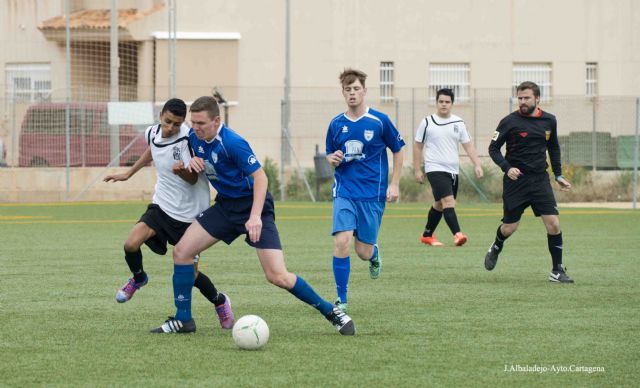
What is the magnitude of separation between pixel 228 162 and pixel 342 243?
1.77 meters

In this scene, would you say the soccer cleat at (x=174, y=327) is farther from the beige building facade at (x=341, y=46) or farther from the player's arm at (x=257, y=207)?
the beige building facade at (x=341, y=46)

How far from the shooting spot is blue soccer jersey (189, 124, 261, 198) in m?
8.23

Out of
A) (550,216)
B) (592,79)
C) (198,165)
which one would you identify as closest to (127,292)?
(198,165)

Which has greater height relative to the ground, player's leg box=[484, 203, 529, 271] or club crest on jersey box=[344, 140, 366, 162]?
club crest on jersey box=[344, 140, 366, 162]

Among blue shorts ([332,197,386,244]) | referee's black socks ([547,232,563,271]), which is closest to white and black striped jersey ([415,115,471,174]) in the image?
referee's black socks ([547,232,563,271])

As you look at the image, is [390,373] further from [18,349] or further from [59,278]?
[59,278]

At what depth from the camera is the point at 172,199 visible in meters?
9.19

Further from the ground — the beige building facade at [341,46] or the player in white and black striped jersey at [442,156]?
the beige building facade at [341,46]

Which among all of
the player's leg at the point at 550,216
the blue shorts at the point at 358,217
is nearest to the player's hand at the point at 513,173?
the player's leg at the point at 550,216

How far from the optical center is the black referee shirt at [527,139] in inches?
478

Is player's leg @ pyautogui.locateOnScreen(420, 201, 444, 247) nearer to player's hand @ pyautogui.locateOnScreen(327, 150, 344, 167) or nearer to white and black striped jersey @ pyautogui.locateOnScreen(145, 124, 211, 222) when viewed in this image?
player's hand @ pyautogui.locateOnScreen(327, 150, 344, 167)


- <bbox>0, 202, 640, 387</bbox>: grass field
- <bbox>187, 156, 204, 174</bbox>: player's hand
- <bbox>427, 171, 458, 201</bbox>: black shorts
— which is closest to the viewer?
<bbox>0, 202, 640, 387</bbox>: grass field

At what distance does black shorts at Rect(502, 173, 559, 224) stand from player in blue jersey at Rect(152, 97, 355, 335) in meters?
4.24

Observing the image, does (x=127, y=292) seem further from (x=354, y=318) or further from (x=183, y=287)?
(x=354, y=318)
